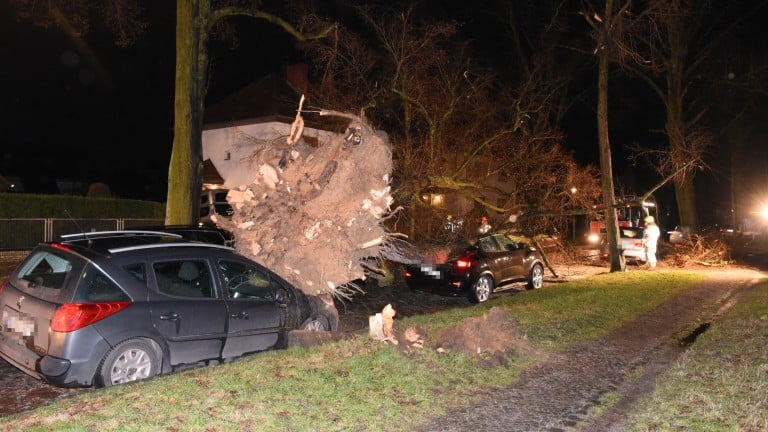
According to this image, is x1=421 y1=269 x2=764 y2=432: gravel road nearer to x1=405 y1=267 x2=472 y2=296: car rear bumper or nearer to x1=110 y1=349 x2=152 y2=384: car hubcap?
x1=110 y1=349 x2=152 y2=384: car hubcap

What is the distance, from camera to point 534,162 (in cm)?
2095

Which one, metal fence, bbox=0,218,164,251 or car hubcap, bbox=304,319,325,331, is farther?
metal fence, bbox=0,218,164,251

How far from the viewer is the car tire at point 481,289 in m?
13.3

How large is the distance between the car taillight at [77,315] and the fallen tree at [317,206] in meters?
1.91

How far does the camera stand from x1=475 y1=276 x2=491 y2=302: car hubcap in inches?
528

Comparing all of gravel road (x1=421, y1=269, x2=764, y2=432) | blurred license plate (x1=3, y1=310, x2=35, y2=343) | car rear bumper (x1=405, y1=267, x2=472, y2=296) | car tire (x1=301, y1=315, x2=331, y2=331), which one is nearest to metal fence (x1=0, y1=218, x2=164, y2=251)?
car rear bumper (x1=405, y1=267, x2=472, y2=296)

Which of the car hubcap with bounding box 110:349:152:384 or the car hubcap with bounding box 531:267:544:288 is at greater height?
the car hubcap with bounding box 531:267:544:288

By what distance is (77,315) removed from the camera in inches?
222

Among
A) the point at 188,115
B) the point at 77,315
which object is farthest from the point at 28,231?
the point at 77,315

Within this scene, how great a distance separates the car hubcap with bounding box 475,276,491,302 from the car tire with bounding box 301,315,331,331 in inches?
237

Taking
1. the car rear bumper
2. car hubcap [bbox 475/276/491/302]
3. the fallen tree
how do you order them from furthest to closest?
car hubcap [bbox 475/276/491/302] → the car rear bumper → the fallen tree

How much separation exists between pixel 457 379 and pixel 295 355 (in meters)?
1.74

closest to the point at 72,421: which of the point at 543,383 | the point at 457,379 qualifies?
the point at 457,379

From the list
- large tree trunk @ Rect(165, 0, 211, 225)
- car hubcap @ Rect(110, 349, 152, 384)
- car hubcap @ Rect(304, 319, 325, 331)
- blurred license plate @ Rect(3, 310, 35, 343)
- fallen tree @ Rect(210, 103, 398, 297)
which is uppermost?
large tree trunk @ Rect(165, 0, 211, 225)
